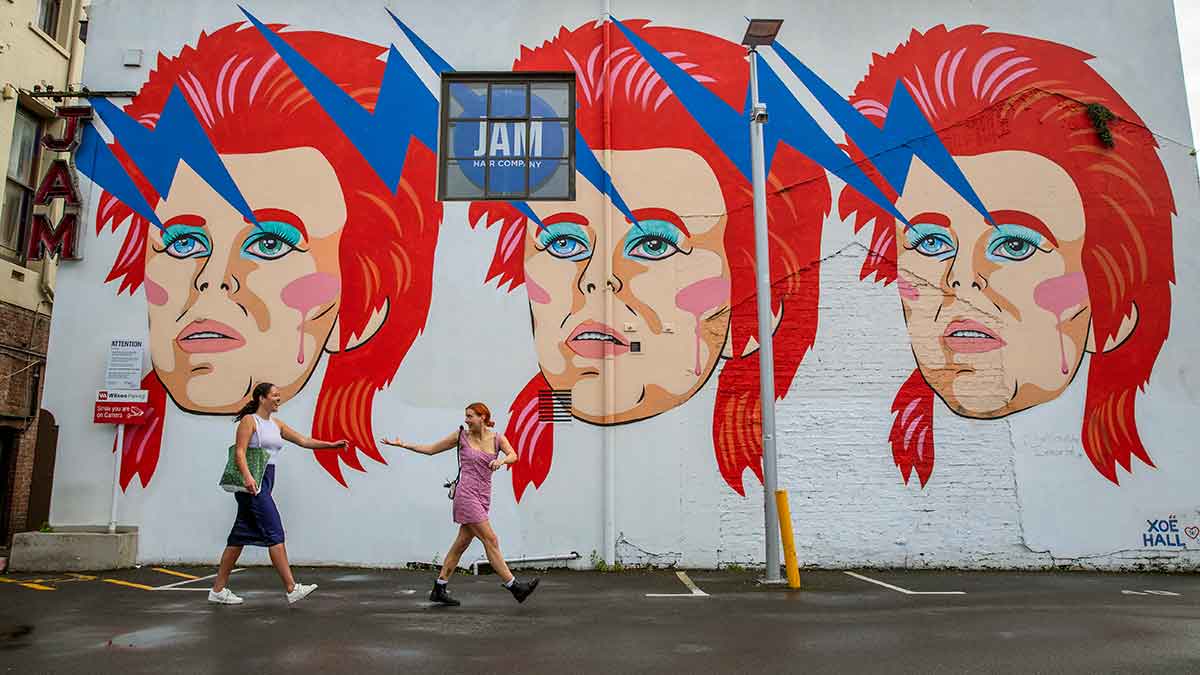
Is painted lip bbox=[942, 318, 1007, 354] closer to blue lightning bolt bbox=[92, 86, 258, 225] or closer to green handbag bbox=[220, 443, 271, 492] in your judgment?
green handbag bbox=[220, 443, 271, 492]

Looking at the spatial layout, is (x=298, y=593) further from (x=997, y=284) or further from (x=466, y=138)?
(x=997, y=284)

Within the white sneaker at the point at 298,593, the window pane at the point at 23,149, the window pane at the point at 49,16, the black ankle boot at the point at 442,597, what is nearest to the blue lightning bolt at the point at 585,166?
the black ankle boot at the point at 442,597

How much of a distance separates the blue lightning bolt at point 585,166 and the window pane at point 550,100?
0.40 meters

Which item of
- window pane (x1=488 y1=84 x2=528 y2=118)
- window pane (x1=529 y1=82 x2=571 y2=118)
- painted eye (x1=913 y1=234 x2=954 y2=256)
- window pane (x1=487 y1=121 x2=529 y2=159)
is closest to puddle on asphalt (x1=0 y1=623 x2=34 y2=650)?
window pane (x1=487 y1=121 x2=529 y2=159)

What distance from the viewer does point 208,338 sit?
1014 centimetres

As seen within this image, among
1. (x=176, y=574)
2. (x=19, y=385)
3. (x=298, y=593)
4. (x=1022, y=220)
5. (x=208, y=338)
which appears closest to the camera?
(x=298, y=593)

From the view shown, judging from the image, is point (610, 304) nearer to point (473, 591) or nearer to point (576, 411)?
point (576, 411)

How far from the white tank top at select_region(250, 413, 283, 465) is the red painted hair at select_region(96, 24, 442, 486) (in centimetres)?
276

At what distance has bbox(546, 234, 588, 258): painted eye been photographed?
10.3 m

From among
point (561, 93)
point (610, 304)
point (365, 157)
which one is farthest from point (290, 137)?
point (610, 304)

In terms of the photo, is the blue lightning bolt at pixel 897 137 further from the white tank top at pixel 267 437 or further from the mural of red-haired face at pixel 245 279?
the white tank top at pixel 267 437

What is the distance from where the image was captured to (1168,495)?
32.7 feet

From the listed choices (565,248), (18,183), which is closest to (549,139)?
(565,248)

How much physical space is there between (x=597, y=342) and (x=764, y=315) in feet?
7.45
